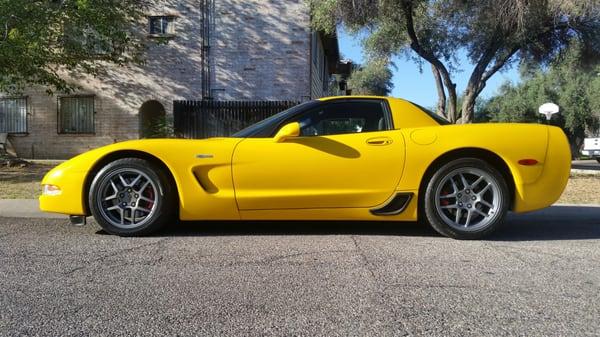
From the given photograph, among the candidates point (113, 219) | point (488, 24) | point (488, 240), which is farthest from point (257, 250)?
point (488, 24)

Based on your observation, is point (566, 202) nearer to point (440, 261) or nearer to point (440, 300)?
point (440, 261)

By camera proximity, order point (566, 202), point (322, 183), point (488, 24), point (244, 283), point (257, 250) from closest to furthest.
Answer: point (244, 283) < point (257, 250) < point (322, 183) < point (566, 202) < point (488, 24)

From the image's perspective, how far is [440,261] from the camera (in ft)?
14.1

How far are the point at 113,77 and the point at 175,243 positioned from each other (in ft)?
48.9

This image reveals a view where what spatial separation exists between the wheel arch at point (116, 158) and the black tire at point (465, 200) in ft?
8.11

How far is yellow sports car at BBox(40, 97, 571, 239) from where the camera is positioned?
499cm

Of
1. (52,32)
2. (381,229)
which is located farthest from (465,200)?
(52,32)

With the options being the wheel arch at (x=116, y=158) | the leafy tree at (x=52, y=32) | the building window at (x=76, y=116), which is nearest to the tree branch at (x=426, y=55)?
the leafy tree at (x=52, y=32)

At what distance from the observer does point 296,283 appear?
3664 millimetres

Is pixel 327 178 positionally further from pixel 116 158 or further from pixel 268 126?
pixel 116 158

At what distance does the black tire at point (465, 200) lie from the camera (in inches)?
197

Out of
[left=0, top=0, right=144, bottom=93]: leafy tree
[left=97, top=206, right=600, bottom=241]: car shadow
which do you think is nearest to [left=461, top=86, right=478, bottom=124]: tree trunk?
[left=97, top=206, right=600, bottom=241]: car shadow

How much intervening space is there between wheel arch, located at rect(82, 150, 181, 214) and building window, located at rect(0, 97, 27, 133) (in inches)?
618

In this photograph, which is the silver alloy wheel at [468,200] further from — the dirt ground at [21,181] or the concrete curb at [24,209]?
the dirt ground at [21,181]
